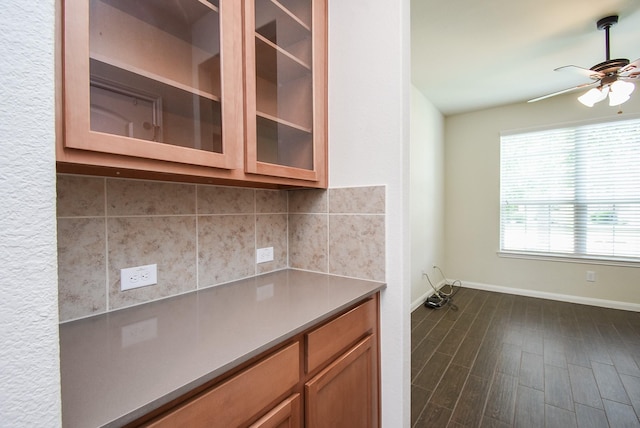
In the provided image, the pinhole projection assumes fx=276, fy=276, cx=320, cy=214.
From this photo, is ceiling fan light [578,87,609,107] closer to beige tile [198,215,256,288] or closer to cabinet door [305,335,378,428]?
cabinet door [305,335,378,428]

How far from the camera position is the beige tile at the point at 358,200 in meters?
1.27

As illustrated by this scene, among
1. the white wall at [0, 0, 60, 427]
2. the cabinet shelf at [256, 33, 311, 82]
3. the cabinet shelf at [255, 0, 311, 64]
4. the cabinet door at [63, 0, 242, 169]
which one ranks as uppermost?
the cabinet shelf at [255, 0, 311, 64]

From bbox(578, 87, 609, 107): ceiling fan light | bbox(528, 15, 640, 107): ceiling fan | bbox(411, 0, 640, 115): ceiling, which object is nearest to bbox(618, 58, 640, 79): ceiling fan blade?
bbox(528, 15, 640, 107): ceiling fan

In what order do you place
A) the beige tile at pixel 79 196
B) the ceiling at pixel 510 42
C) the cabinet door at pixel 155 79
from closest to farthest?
the cabinet door at pixel 155 79 < the beige tile at pixel 79 196 < the ceiling at pixel 510 42

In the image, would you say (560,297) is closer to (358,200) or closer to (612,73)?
(612,73)

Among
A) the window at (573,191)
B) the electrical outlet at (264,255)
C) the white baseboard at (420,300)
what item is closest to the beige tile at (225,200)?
the electrical outlet at (264,255)

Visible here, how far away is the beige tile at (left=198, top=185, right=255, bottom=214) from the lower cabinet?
2.28ft

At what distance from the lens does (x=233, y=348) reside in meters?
0.68

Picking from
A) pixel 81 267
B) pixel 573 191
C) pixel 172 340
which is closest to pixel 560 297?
pixel 573 191

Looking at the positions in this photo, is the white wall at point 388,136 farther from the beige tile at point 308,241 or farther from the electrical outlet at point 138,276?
the electrical outlet at point 138,276

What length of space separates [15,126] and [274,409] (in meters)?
0.81

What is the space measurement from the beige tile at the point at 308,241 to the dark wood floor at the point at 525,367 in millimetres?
1083

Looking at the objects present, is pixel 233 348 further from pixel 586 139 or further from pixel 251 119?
pixel 586 139

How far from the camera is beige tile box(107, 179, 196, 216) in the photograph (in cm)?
97
